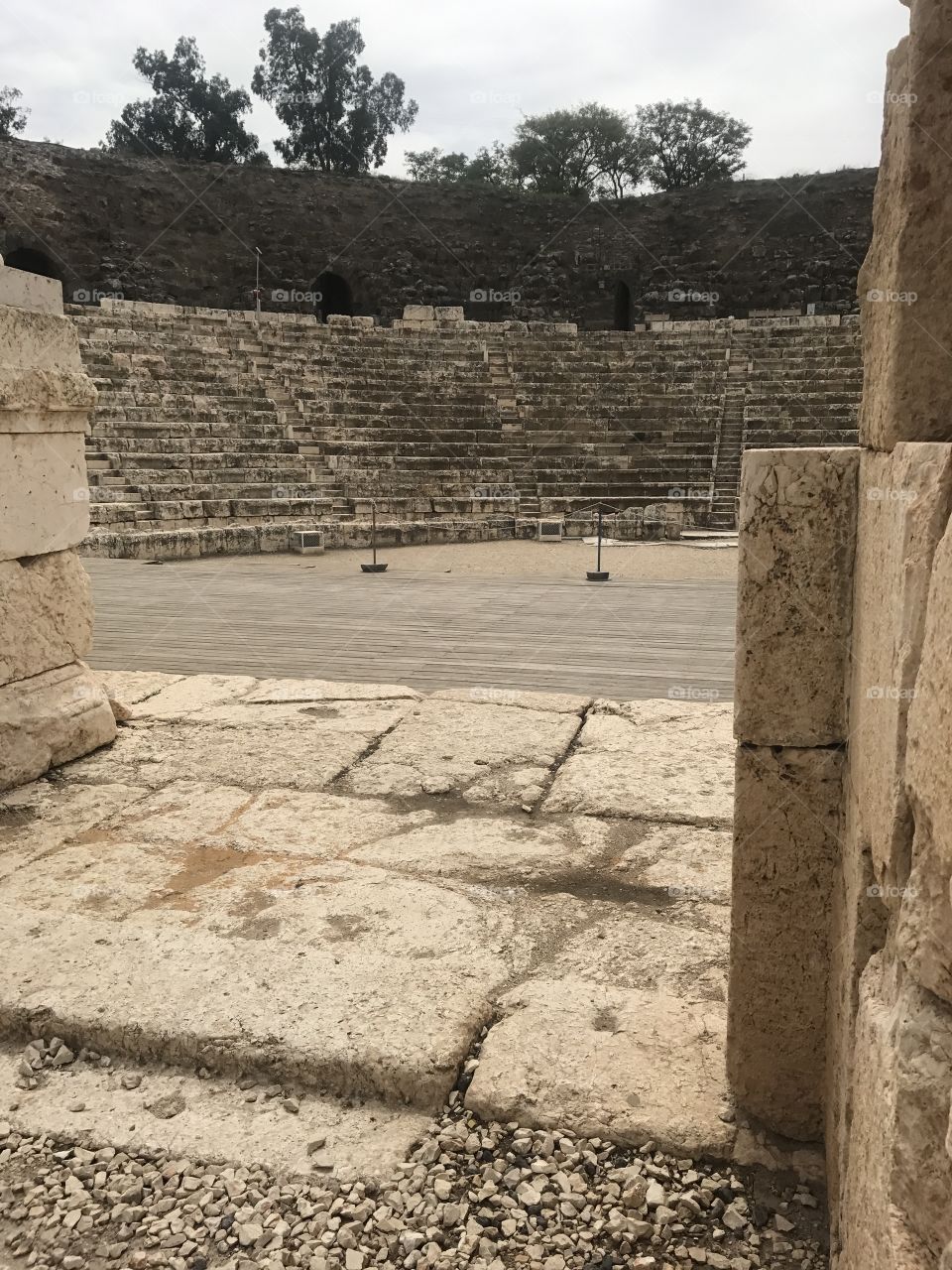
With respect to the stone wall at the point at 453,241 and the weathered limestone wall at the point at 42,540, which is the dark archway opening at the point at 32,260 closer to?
the stone wall at the point at 453,241

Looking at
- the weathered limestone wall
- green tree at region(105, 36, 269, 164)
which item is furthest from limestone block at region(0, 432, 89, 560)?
green tree at region(105, 36, 269, 164)

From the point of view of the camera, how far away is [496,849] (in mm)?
2693

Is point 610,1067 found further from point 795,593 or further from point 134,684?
point 134,684

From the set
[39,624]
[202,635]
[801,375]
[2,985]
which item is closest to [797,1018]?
[2,985]

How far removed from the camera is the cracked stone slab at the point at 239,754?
330 centimetres

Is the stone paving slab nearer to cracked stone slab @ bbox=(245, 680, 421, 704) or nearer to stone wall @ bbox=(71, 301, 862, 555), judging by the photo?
cracked stone slab @ bbox=(245, 680, 421, 704)

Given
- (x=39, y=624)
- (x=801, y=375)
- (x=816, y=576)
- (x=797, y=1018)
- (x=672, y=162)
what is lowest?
(x=797, y=1018)

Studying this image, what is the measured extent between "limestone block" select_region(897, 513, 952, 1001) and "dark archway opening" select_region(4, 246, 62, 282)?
81.0 feet

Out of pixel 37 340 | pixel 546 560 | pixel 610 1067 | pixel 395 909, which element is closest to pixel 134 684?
pixel 37 340

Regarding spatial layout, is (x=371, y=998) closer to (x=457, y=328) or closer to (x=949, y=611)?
(x=949, y=611)

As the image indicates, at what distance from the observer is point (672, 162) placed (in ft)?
109

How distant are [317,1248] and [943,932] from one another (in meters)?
1.12

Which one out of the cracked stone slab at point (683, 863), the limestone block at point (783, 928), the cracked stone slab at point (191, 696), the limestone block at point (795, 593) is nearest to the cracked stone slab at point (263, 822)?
the cracked stone slab at point (683, 863)

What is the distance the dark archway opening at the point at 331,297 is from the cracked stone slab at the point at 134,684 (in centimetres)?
2283
